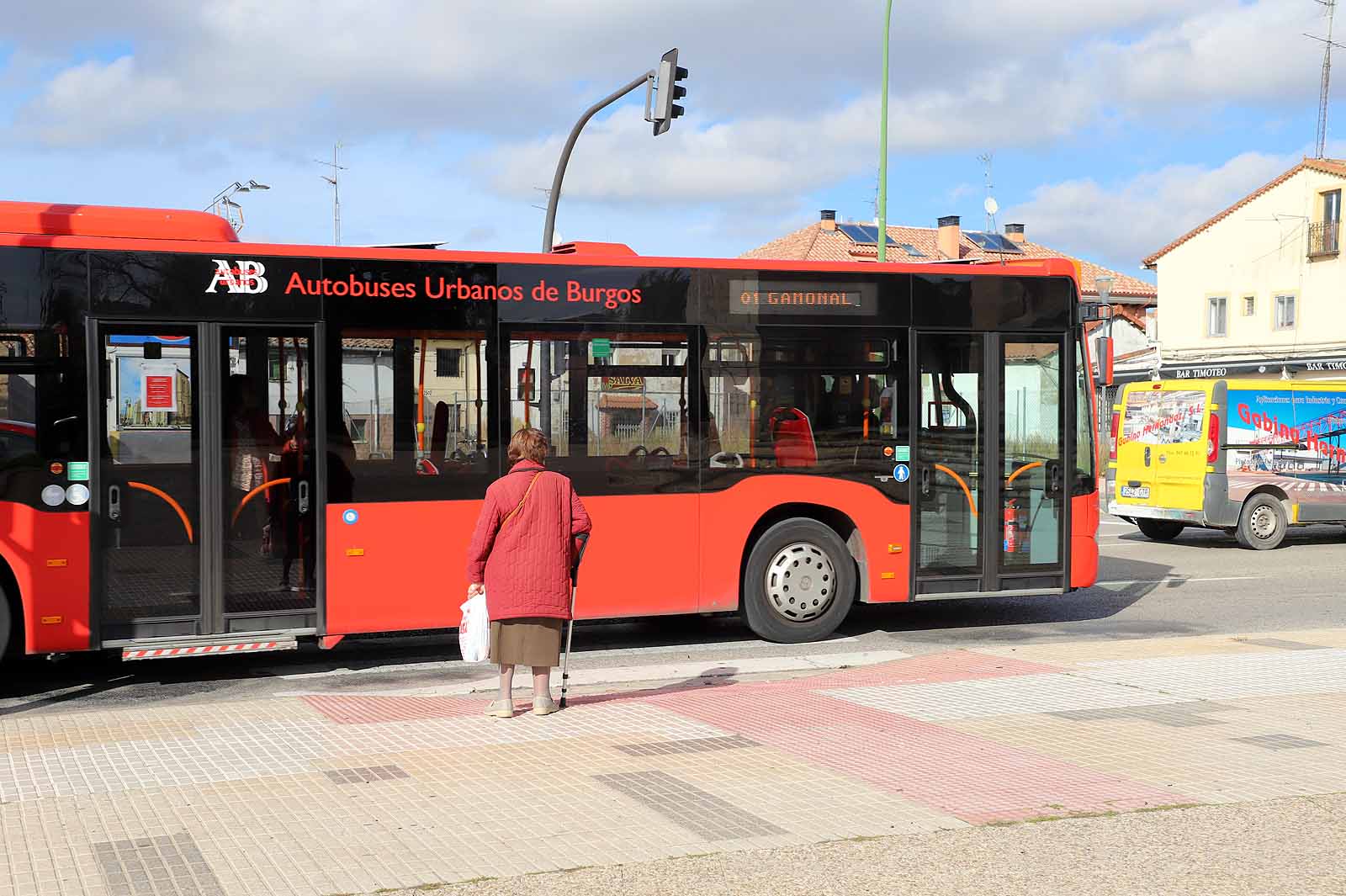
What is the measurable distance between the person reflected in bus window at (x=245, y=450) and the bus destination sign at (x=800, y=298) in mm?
3636

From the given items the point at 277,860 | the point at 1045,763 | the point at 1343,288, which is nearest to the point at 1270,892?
the point at 1045,763

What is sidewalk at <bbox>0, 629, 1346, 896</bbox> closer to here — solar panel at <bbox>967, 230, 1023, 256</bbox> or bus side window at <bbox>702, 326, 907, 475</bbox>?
bus side window at <bbox>702, 326, 907, 475</bbox>

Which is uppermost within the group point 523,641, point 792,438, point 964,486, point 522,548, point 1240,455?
point 792,438

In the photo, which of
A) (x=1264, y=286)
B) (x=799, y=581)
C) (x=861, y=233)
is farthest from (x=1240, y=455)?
(x=861, y=233)

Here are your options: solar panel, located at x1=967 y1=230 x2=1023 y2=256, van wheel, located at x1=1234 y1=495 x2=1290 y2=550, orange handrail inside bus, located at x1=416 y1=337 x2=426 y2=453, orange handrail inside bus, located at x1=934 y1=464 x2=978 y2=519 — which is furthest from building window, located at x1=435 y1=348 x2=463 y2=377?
solar panel, located at x1=967 y1=230 x2=1023 y2=256

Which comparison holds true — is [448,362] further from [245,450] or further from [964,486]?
[964,486]

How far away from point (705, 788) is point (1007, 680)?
11.8ft

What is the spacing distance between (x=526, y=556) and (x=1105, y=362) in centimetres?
615

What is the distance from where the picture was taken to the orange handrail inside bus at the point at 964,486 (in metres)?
11.8

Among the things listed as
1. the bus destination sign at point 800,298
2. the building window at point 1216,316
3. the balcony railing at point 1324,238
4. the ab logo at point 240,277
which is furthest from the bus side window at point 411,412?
the building window at point 1216,316

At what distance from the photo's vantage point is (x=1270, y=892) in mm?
5145

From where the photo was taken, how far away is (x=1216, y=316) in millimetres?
47625

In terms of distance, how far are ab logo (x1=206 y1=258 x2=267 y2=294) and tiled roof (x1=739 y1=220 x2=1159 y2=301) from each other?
47334 millimetres

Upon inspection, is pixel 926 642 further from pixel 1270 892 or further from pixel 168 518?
pixel 1270 892
